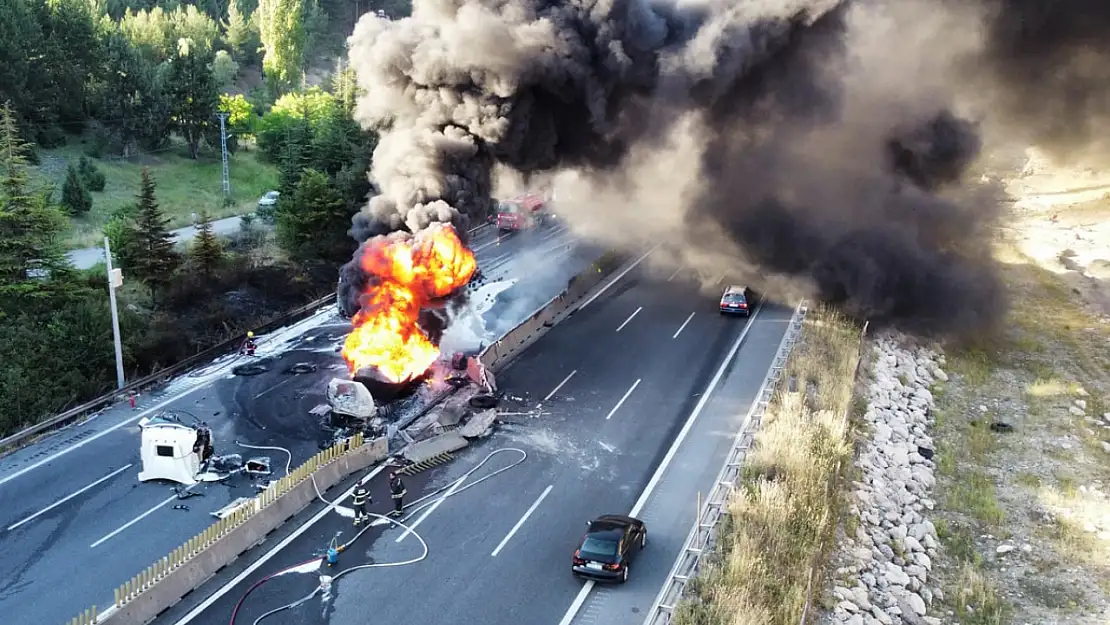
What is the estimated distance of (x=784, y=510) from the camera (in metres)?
20.4

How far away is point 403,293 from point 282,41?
64415 mm

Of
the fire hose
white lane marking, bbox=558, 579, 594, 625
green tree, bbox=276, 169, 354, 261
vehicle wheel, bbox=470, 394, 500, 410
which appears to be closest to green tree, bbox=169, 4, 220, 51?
green tree, bbox=276, 169, 354, 261

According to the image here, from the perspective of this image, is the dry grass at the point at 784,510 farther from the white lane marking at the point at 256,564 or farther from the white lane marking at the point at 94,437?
the white lane marking at the point at 94,437

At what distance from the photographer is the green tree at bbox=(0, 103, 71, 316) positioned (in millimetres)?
31594

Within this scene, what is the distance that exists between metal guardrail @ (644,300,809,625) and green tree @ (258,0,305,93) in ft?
215

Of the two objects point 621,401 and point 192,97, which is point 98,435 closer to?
point 621,401

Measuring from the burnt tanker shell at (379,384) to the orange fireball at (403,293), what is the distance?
130 mm

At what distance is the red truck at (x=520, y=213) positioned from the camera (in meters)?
54.7

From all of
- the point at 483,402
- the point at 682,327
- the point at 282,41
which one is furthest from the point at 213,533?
the point at 282,41

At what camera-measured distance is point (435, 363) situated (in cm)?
2955

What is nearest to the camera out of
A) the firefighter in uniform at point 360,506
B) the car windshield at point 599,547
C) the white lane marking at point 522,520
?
the car windshield at point 599,547

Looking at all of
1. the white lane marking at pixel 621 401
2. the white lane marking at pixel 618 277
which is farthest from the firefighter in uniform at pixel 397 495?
the white lane marking at pixel 618 277

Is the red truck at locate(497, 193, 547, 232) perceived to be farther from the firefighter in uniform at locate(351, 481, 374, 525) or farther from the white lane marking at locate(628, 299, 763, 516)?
the firefighter in uniform at locate(351, 481, 374, 525)

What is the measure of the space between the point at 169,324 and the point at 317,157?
681 inches
